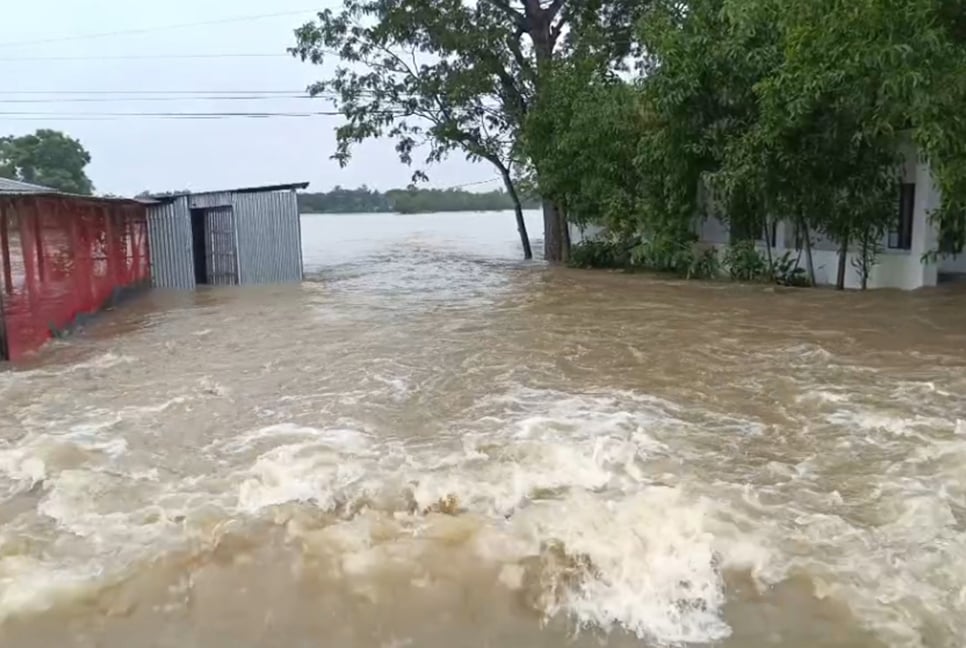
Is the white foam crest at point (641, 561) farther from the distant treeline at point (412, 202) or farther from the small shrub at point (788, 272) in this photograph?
the distant treeline at point (412, 202)

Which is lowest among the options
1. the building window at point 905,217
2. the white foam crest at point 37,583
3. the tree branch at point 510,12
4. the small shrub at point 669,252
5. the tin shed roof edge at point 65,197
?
the white foam crest at point 37,583

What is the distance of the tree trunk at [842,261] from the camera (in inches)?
465

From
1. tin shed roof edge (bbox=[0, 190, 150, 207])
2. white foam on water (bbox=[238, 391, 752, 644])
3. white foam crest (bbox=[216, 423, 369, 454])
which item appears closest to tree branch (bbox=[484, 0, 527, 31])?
tin shed roof edge (bbox=[0, 190, 150, 207])

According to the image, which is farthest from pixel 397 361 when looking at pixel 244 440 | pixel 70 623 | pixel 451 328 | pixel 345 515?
pixel 70 623

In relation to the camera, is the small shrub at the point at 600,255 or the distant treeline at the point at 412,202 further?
the distant treeline at the point at 412,202

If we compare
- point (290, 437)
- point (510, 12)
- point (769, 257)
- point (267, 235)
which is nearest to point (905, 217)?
point (769, 257)

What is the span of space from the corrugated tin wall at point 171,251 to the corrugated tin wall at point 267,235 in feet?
3.40

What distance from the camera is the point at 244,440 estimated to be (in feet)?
18.3

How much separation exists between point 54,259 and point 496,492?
27.4 feet

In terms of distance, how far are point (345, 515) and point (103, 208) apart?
11.1 metres

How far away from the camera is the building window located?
456 inches

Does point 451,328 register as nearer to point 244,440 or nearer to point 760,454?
point 244,440

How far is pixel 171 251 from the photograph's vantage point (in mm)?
16578

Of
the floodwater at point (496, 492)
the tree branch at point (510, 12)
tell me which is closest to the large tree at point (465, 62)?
the tree branch at point (510, 12)
